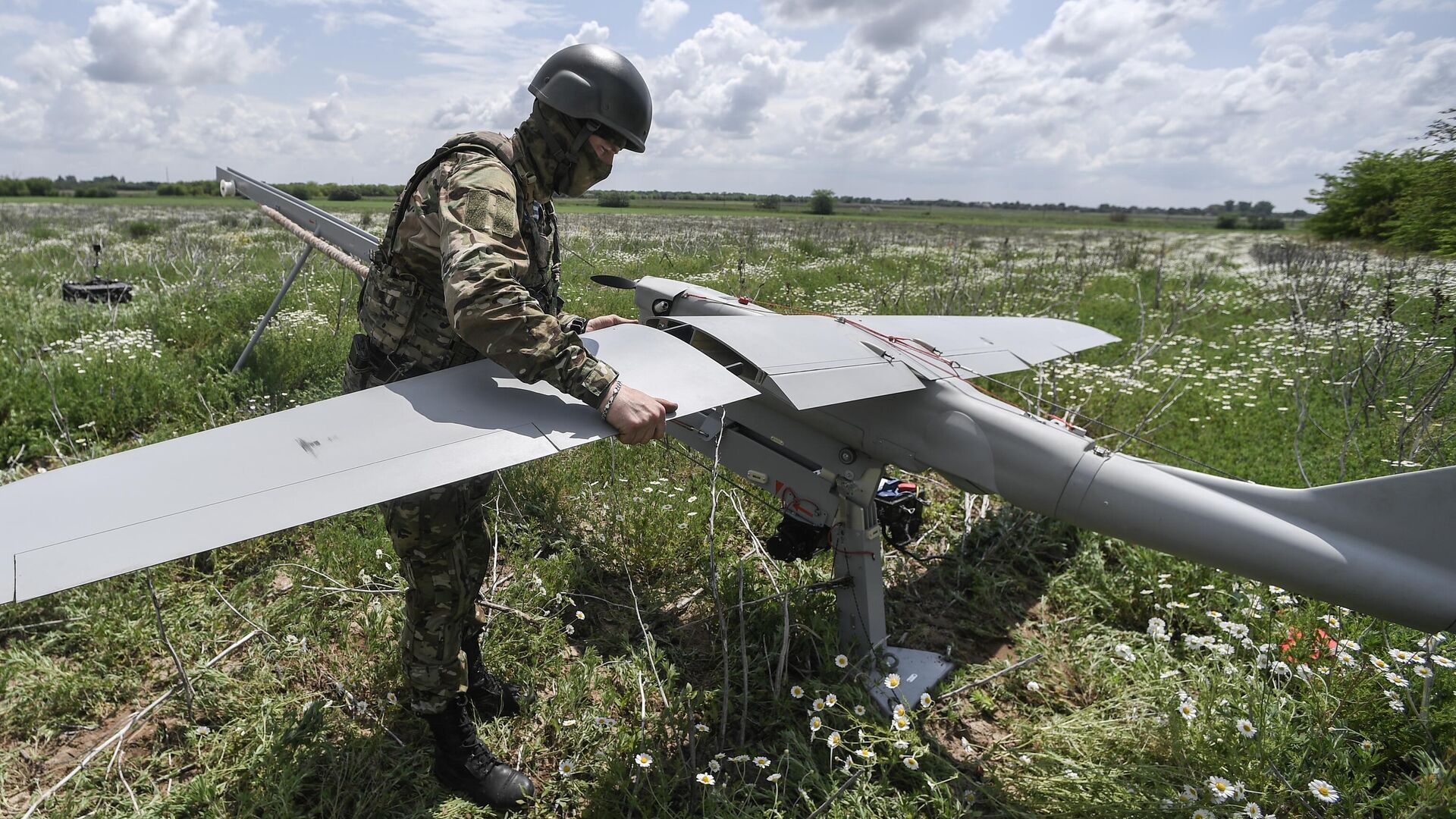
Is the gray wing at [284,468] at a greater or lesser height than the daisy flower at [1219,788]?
greater

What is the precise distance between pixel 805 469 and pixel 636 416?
1528 millimetres

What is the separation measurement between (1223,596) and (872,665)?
2536mm

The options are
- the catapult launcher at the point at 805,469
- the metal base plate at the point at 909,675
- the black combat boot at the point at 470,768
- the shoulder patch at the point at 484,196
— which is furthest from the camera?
the metal base plate at the point at 909,675

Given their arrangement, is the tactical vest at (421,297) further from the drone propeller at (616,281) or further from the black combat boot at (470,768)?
the black combat boot at (470,768)

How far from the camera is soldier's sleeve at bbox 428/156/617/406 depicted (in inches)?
85.8

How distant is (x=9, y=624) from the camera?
3846mm

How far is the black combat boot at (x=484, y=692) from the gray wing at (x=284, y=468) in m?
1.71

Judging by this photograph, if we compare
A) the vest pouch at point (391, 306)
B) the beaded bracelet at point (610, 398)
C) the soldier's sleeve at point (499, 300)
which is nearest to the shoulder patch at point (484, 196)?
the soldier's sleeve at point (499, 300)

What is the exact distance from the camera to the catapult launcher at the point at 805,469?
1743 mm

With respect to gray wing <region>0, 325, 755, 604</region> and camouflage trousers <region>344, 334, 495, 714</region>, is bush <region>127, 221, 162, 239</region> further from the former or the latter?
gray wing <region>0, 325, 755, 604</region>

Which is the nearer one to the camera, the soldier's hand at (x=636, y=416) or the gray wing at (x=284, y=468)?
the gray wing at (x=284, y=468)

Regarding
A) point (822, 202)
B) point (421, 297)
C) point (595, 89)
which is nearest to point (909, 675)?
point (421, 297)

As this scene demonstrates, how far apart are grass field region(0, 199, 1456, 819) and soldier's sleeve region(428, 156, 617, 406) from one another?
0.84m

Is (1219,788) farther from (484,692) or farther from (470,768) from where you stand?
(484,692)
